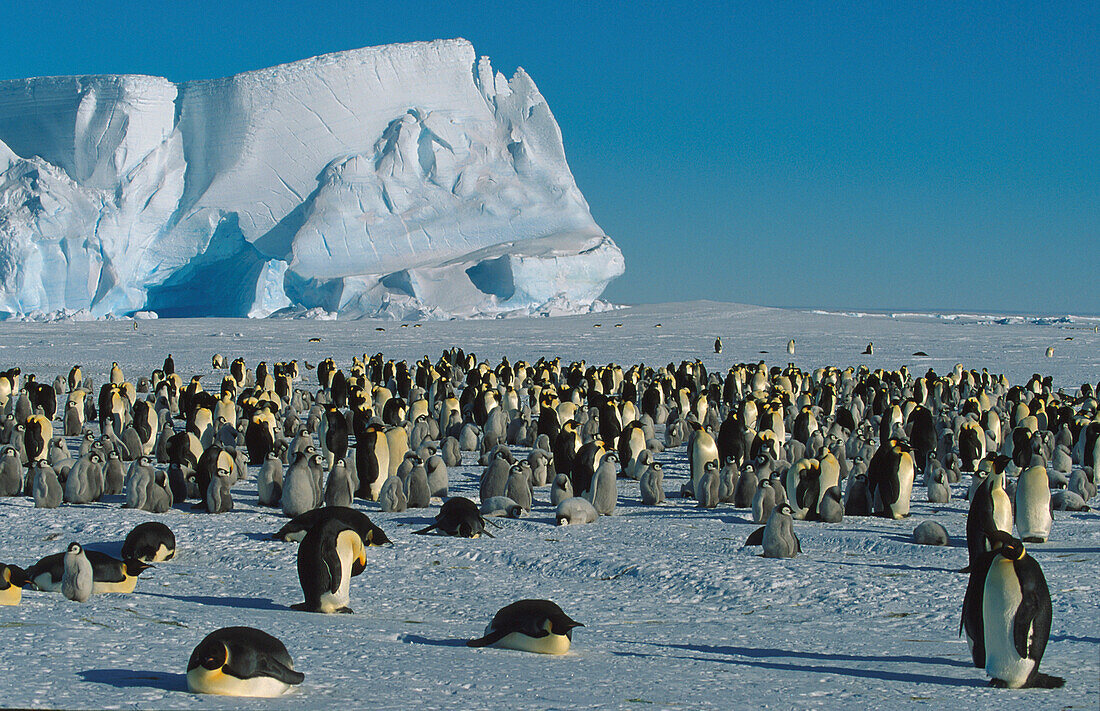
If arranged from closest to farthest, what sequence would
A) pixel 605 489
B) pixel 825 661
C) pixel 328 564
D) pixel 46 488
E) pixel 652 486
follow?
1. pixel 825 661
2. pixel 328 564
3. pixel 46 488
4. pixel 605 489
5. pixel 652 486

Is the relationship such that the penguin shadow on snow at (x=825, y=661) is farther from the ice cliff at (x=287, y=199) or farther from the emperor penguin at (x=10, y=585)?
the ice cliff at (x=287, y=199)

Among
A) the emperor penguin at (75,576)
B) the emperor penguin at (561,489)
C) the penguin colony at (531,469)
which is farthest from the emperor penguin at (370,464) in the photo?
the emperor penguin at (75,576)

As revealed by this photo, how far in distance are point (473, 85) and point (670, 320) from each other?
1633 cm

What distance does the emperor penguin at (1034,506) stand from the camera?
20.5ft

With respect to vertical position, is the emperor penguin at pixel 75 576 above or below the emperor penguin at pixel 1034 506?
below

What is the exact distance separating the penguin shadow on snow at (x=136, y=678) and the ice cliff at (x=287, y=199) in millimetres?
32695

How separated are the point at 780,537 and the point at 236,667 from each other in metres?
3.36

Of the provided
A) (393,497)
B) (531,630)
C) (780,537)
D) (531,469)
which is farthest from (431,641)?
(531,469)

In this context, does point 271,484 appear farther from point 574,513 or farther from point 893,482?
point 893,482

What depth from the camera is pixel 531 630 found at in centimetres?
407

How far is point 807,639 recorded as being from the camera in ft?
14.4

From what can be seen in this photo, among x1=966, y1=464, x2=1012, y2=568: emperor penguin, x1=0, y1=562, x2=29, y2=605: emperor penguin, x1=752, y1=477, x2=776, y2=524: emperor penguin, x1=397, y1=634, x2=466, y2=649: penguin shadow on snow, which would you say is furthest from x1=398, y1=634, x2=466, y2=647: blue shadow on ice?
x1=752, y1=477, x2=776, y2=524: emperor penguin

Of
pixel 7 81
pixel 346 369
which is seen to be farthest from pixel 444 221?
pixel 346 369

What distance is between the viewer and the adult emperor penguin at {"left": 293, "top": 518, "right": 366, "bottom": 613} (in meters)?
4.58
